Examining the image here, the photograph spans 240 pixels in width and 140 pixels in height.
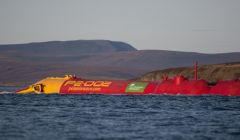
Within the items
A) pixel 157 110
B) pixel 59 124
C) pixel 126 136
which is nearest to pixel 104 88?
pixel 157 110

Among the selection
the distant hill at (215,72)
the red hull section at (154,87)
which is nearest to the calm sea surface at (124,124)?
the red hull section at (154,87)

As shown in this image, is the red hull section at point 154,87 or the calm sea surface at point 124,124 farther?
the red hull section at point 154,87

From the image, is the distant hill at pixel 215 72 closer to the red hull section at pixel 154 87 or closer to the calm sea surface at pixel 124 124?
the red hull section at pixel 154 87

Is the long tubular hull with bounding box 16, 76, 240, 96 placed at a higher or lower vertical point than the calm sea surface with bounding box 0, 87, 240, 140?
lower

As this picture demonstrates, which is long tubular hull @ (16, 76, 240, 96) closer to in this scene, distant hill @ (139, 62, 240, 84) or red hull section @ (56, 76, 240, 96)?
red hull section @ (56, 76, 240, 96)

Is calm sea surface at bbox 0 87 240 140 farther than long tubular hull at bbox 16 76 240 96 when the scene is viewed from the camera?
No

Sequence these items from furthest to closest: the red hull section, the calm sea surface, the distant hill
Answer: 1. the distant hill
2. the red hull section
3. the calm sea surface

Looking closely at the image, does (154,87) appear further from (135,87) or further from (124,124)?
(124,124)

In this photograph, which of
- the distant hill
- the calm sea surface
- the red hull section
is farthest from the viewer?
the distant hill

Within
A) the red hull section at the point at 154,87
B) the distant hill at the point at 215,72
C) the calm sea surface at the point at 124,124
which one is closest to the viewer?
the calm sea surface at the point at 124,124

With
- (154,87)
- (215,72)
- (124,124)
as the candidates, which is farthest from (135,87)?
(215,72)

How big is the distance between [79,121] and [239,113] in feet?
52.2

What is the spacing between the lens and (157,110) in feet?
191

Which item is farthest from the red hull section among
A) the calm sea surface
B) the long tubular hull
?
the calm sea surface
